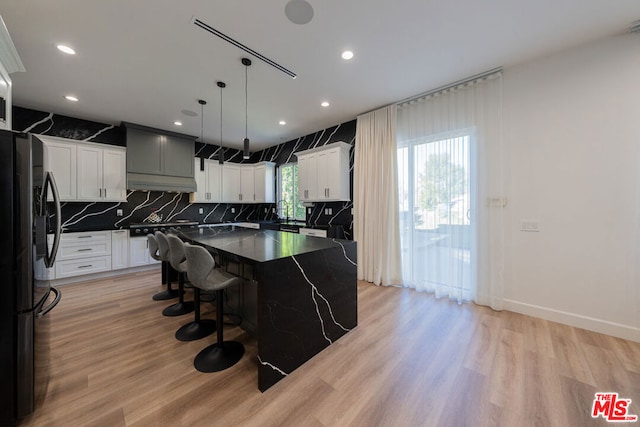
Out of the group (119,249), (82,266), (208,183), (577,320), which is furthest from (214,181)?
(577,320)

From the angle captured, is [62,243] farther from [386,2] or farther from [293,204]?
[386,2]

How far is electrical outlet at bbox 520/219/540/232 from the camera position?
2.59 metres

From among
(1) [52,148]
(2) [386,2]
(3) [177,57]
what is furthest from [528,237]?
(1) [52,148]

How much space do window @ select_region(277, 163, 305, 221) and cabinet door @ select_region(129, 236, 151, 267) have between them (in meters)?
2.92

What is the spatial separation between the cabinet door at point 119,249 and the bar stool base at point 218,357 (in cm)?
337

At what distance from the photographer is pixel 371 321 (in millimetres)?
2516

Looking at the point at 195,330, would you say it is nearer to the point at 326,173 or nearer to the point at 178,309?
the point at 178,309

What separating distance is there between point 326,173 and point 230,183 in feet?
9.44

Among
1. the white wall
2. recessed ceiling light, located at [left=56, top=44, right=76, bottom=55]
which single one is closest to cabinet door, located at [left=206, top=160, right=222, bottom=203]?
recessed ceiling light, located at [left=56, top=44, right=76, bottom=55]

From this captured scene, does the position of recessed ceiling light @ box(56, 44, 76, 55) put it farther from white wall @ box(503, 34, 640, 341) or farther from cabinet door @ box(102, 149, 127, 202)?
white wall @ box(503, 34, 640, 341)

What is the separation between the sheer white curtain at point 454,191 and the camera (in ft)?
9.13

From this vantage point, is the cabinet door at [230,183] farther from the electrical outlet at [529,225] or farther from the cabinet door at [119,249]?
the electrical outlet at [529,225]

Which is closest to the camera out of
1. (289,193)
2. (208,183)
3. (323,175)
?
(323,175)

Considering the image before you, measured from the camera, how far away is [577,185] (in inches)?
93.1
